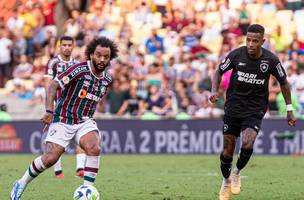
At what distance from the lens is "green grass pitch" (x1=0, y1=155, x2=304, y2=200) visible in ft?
45.7

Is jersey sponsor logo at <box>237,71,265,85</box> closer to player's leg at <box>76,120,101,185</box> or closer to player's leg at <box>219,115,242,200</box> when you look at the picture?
player's leg at <box>219,115,242,200</box>

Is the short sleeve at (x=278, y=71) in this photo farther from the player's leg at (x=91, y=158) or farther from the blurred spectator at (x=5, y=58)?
the blurred spectator at (x=5, y=58)

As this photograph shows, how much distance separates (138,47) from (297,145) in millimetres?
6446

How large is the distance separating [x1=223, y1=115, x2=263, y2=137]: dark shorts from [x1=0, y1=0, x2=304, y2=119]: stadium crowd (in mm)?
11169

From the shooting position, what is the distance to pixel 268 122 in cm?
2461

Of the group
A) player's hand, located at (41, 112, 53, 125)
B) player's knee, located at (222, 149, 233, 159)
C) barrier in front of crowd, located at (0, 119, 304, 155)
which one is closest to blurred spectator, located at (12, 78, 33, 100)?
barrier in front of crowd, located at (0, 119, 304, 155)

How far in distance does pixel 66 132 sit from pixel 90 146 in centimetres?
38

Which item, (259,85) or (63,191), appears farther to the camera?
(63,191)

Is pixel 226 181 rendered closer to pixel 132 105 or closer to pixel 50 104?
pixel 50 104

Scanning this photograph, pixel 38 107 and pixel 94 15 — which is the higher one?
pixel 94 15

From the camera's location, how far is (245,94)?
1354 cm

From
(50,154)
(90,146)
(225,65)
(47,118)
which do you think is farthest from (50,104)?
(225,65)

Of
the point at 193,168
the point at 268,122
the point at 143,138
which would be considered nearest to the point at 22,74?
the point at 143,138

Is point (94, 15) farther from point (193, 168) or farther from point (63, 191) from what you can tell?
point (63, 191)
